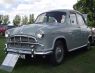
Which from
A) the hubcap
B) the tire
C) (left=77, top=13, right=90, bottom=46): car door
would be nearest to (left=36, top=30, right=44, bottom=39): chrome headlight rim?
the tire

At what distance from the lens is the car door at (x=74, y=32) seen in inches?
364

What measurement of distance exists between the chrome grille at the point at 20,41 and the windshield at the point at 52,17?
1762 mm

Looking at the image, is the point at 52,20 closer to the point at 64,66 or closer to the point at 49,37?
the point at 49,37

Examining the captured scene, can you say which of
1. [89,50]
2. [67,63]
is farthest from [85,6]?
[67,63]

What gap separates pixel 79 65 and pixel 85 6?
118ft

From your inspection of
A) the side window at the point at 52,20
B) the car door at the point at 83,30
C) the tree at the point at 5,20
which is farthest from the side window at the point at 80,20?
the tree at the point at 5,20

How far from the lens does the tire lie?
8.07 m

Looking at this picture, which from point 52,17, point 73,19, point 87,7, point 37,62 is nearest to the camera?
point 37,62

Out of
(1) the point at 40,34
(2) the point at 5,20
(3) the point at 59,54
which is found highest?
(1) the point at 40,34

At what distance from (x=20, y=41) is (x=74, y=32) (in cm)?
243

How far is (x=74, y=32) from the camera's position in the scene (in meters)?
9.42

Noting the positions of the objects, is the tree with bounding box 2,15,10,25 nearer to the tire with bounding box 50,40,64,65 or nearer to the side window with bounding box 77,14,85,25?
the side window with bounding box 77,14,85,25

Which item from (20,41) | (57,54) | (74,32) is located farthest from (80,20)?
(20,41)

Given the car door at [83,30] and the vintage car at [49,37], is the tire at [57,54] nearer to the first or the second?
the vintage car at [49,37]
